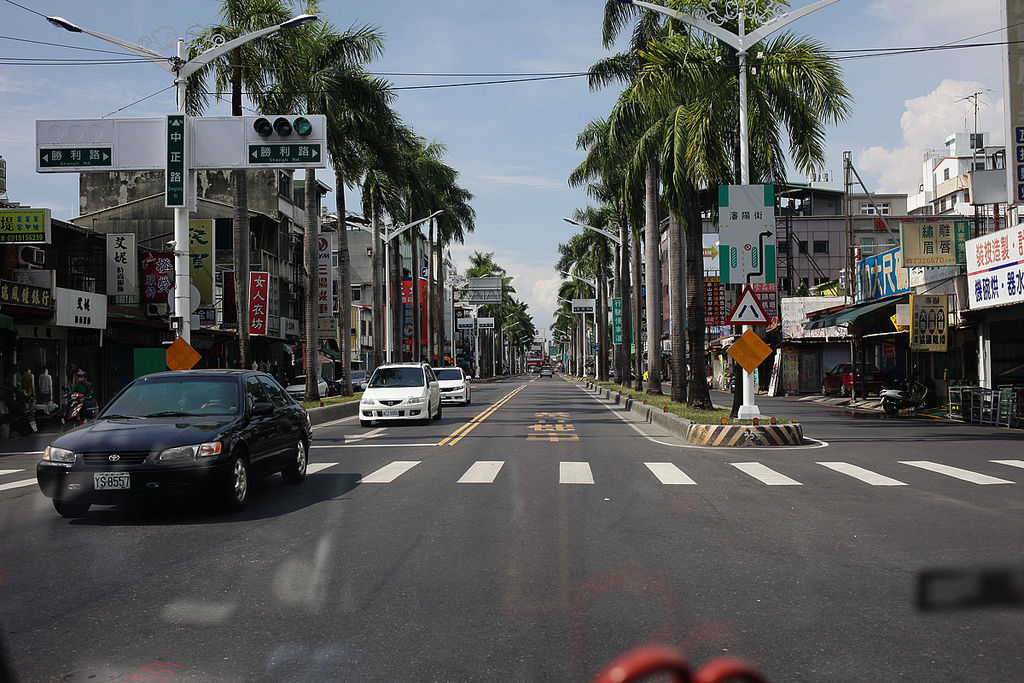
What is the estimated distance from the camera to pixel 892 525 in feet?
30.9

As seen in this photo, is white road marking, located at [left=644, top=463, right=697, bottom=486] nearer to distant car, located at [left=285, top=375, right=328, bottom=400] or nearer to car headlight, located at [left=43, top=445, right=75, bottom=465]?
car headlight, located at [left=43, top=445, right=75, bottom=465]

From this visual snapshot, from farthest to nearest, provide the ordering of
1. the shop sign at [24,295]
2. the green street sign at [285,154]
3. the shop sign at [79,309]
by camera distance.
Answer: the shop sign at [79,309] < the shop sign at [24,295] < the green street sign at [285,154]

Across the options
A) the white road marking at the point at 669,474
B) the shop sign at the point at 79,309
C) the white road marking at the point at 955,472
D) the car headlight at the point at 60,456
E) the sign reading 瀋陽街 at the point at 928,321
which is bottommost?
the white road marking at the point at 955,472

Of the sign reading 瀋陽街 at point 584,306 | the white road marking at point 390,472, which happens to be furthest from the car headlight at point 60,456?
the sign reading 瀋陽街 at point 584,306

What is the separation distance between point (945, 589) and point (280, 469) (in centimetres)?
1011

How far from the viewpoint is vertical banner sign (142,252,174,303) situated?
112 ft

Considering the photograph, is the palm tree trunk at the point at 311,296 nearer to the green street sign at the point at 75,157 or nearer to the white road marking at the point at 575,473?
the green street sign at the point at 75,157

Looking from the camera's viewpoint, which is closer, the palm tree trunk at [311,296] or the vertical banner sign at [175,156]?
the vertical banner sign at [175,156]

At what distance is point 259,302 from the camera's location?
44875 mm

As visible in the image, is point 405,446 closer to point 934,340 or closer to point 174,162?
point 174,162

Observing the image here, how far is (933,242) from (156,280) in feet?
86.4

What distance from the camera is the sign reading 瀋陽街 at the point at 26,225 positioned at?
2664cm

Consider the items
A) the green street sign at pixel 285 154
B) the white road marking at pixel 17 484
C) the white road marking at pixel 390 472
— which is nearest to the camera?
the white road marking at pixel 390 472

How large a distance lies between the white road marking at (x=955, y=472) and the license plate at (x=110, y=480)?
10764 mm
